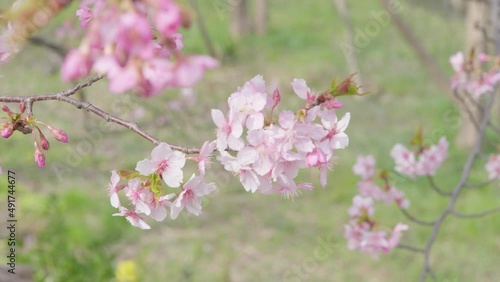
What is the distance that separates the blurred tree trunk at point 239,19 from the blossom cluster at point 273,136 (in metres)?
7.87

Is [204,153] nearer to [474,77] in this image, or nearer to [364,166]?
[364,166]

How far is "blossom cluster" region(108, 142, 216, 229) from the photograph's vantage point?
46.6 inches

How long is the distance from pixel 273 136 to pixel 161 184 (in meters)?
0.29

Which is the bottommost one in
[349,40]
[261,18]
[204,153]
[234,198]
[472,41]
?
[261,18]

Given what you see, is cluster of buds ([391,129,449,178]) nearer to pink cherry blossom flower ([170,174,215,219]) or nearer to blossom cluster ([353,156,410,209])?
blossom cluster ([353,156,410,209])

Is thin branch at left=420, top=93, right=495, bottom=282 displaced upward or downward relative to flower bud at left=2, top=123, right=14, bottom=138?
downward

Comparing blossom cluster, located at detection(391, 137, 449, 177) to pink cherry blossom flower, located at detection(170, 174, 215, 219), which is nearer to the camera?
pink cherry blossom flower, located at detection(170, 174, 215, 219)

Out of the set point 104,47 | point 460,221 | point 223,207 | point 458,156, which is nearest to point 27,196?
point 223,207

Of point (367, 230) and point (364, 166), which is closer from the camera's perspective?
point (367, 230)

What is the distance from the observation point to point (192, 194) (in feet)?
4.19

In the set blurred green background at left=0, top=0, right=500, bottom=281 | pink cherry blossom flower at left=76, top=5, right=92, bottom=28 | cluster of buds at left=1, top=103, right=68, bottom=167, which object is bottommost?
blurred green background at left=0, top=0, right=500, bottom=281

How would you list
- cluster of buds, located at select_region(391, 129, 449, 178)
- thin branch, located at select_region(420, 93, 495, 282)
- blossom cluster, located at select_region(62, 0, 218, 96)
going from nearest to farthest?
1. blossom cluster, located at select_region(62, 0, 218, 96)
2. thin branch, located at select_region(420, 93, 495, 282)
3. cluster of buds, located at select_region(391, 129, 449, 178)

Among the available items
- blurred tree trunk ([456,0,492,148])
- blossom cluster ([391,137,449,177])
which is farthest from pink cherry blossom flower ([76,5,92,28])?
blurred tree trunk ([456,0,492,148])

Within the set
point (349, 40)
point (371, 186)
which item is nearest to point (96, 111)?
point (371, 186)
